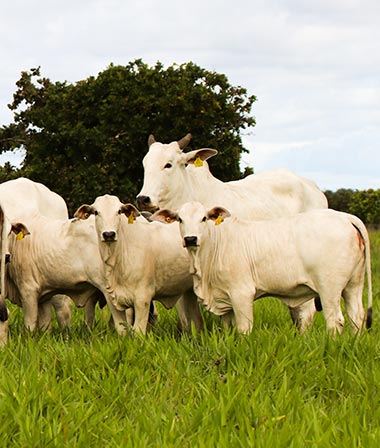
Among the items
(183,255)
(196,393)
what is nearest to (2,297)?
(183,255)

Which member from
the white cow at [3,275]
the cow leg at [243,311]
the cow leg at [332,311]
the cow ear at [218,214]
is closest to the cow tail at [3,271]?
the white cow at [3,275]

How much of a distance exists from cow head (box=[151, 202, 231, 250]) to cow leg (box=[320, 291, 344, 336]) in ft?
3.60

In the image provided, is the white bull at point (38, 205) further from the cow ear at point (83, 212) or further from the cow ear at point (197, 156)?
the cow ear at point (197, 156)

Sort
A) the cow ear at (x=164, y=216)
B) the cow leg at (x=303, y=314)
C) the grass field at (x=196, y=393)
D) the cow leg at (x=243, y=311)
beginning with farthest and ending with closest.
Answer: the cow leg at (x=303, y=314) < the cow ear at (x=164, y=216) < the cow leg at (x=243, y=311) < the grass field at (x=196, y=393)

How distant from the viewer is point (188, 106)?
22594 millimetres

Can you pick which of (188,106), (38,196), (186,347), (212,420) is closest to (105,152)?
(188,106)

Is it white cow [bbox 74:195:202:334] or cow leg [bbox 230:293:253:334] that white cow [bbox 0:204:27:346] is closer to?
white cow [bbox 74:195:202:334]

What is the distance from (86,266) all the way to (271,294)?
6.04 ft

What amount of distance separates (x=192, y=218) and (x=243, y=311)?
35.6 inches

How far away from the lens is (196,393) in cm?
518

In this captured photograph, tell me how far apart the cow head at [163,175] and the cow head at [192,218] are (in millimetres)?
601

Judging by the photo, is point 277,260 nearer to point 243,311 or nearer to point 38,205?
point 243,311

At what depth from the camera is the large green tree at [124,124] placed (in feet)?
74.4

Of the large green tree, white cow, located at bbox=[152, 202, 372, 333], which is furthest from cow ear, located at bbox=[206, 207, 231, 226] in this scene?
the large green tree
